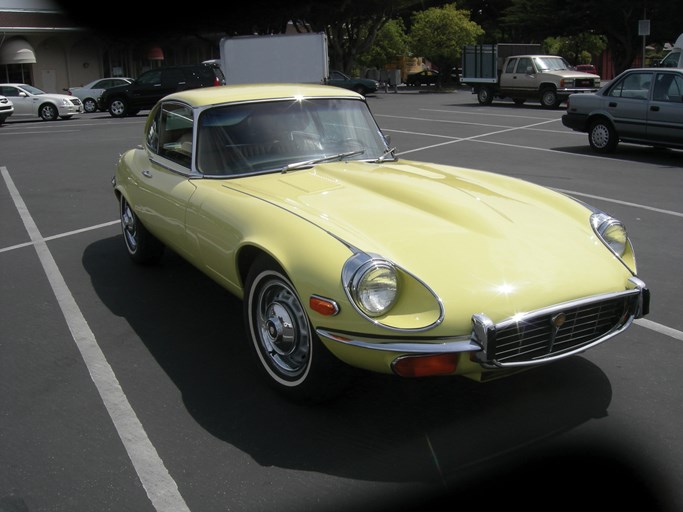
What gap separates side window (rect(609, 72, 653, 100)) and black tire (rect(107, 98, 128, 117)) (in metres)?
18.8

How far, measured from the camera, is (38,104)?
25.9m

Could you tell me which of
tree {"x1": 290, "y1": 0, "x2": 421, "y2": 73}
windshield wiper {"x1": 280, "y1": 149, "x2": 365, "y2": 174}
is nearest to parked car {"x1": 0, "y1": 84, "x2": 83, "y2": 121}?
tree {"x1": 290, "y1": 0, "x2": 421, "y2": 73}

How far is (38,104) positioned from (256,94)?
Answer: 23565 millimetres

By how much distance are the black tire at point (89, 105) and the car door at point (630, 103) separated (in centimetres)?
2352

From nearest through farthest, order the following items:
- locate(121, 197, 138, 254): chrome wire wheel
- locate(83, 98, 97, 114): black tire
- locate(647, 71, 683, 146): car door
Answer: locate(121, 197, 138, 254): chrome wire wheel < locate(647, 71, 683, 146): car door < locate(83, 98, 97, 114): black tire

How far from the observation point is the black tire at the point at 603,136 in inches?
504

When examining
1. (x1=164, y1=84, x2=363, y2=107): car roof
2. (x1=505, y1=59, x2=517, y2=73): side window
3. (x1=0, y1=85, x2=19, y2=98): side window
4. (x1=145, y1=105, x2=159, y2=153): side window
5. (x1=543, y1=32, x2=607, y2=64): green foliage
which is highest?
(x1=543, y1=32, x2=607, y2=64): green foliage

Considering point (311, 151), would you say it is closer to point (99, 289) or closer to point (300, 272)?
point (300, 272)

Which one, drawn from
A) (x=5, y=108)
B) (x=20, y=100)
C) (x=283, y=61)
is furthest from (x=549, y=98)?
(x=20, y=100)

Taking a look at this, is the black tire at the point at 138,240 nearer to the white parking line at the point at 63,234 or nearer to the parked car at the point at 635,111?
the white parking line at the point at 63,234

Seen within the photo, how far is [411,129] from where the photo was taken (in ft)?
58.6

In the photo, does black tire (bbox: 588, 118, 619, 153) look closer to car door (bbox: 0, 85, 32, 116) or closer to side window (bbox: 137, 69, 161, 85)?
side window (bbox: 137, 69, 161, 85)

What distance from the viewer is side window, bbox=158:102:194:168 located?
16.3 feet

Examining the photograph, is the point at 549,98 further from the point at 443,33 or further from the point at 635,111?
the point at 443,33
